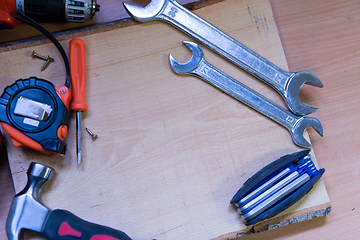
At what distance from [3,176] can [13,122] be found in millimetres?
200

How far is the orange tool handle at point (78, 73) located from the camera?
78 centimetres

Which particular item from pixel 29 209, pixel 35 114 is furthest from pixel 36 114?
pixel 29 209

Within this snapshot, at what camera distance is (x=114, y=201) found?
0.79 m

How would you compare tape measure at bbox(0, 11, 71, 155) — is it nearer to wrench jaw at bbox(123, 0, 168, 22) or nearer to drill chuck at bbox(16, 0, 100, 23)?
drill chuck at bbox(16, 0, 100, 23)

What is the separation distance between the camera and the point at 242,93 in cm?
83

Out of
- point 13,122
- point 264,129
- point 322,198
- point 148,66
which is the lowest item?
point 322,198

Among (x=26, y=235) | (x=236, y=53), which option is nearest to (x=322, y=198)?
(x=236, y=53)

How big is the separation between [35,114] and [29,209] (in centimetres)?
23

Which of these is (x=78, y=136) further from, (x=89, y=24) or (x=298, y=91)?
(x=298, y=91)

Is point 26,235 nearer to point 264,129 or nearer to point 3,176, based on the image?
point 3,176

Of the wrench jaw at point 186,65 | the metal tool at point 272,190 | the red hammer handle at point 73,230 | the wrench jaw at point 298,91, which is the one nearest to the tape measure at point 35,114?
the red hammer handle at point 73,230

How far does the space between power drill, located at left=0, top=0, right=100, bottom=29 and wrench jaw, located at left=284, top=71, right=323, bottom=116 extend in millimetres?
563

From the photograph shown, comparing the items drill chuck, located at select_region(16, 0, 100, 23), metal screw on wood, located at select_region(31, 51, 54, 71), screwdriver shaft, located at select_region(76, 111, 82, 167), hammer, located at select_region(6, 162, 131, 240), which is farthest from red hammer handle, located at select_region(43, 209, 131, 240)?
drill chuck, located at select_region(16, 0, 100, 23)

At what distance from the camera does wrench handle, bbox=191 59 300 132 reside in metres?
0.83
